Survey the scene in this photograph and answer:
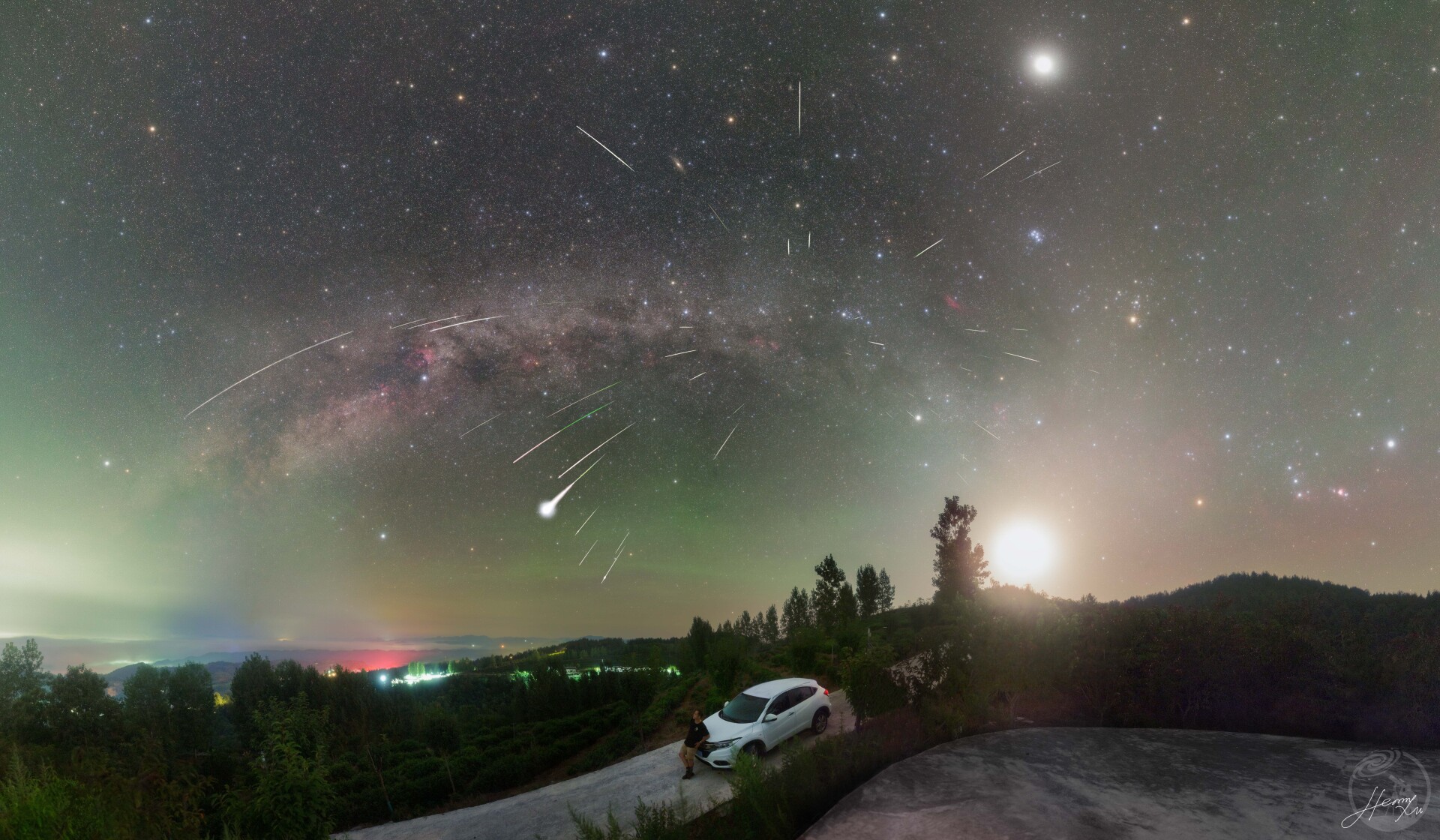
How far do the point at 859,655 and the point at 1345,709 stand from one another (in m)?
10.1

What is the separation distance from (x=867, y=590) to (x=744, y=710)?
39.9 m

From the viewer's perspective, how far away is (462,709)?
44.7 meters

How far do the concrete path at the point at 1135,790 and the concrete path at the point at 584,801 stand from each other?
261 cm

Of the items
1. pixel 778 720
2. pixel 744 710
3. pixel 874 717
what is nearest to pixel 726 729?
pixel 744 710

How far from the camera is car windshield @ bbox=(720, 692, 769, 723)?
1365 cm

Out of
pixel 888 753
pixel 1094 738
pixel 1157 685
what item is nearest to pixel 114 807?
pixel 888 753

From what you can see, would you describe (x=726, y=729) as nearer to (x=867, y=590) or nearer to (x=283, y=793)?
(x=283, y=793)

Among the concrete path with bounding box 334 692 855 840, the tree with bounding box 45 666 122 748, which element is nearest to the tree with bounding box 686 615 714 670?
A: the concrete path with bounding box 334 692 855 840

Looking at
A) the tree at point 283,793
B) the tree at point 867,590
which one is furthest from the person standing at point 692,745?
the tree at point 867,590

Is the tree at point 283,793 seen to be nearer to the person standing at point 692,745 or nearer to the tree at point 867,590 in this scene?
the person standing at point 692,745

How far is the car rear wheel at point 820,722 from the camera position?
47.5ft

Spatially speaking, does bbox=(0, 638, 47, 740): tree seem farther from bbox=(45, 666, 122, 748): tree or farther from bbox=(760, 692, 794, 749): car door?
bbox=(760, 692, 794, 749): car door

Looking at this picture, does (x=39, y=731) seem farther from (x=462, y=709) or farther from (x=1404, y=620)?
(x=1404, y=620)

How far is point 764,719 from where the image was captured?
1338 centimetres
